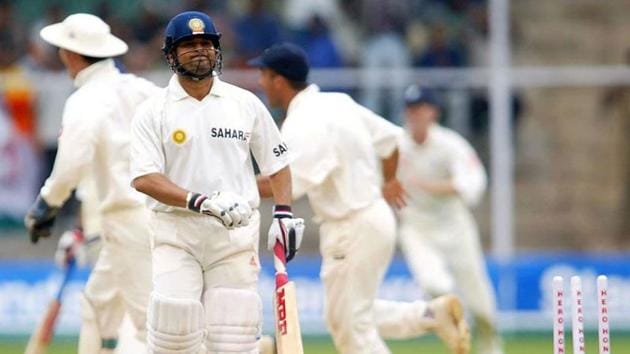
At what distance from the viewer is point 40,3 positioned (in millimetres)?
16250

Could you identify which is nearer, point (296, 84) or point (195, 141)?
point (195, 141)

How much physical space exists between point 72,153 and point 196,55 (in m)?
1.56

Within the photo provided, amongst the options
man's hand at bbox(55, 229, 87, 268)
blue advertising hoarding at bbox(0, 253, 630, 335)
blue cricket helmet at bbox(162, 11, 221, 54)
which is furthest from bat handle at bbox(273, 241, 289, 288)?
blue advertising hoarding at bbox(0, 253, 630, 335)

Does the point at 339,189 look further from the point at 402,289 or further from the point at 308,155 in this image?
the point at 402,289

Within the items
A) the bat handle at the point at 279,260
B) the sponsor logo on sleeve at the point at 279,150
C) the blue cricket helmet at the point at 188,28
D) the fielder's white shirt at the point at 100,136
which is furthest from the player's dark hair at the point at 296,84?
the blue cricket helmet at the point at 188,28

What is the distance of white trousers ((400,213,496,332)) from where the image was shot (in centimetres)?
1252

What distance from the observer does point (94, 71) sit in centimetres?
942

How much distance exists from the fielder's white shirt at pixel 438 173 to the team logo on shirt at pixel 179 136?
5465 millimetres

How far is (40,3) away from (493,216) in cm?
447

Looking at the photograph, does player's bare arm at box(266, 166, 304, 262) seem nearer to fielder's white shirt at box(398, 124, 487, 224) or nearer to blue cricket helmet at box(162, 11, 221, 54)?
blue cricket helmet at box(162, 11, 221, 54)

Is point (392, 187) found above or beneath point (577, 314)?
above

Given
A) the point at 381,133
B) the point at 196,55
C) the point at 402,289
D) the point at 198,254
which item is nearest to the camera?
the point at 196,55

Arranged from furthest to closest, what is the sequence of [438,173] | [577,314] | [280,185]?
1. [438,173]
2. [280,185]
3. [577,314]

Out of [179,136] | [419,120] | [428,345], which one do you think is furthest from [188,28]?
[428,345]
